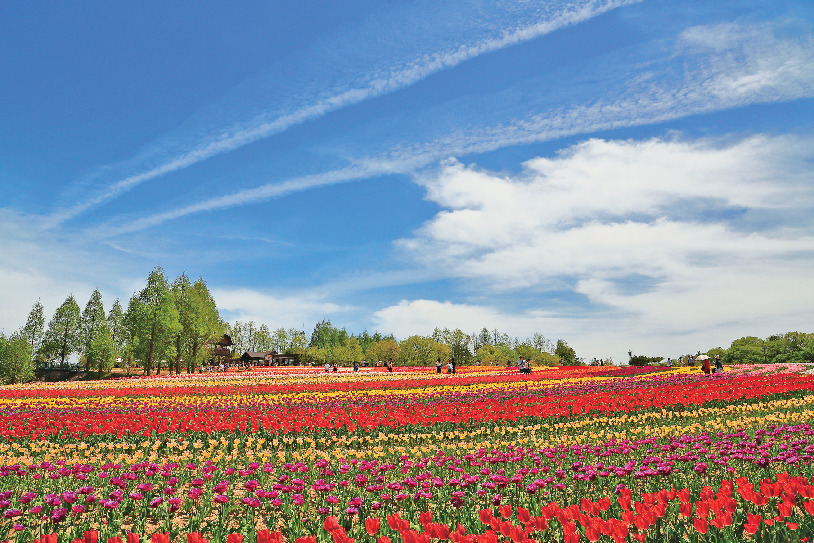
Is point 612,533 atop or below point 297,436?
atop

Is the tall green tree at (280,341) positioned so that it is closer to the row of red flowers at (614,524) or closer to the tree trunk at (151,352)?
the tree trunk at (151,352)

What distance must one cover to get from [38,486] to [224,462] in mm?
2327

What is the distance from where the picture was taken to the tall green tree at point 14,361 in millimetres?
46469

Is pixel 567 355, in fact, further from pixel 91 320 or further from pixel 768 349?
pixel 91 320

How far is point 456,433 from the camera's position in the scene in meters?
9.99

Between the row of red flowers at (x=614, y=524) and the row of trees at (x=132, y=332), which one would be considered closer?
the row of red flowers at (x=614, y=524)

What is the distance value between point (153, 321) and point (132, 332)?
3.31 metres

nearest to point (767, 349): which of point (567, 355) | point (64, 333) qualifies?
point (567, 355)

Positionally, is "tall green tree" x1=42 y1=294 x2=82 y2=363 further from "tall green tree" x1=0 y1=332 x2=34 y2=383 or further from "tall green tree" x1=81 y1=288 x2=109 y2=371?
"tall green tree" x1=0 y1=332 x2=34 y2=383

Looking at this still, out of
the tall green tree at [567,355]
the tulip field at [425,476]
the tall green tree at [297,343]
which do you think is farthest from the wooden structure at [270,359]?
the tulip field at [425,476]

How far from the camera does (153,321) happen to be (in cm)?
4741

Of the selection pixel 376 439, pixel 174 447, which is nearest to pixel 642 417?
pixel 376 439

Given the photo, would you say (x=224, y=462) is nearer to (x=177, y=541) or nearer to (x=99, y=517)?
(x=99, y=517)

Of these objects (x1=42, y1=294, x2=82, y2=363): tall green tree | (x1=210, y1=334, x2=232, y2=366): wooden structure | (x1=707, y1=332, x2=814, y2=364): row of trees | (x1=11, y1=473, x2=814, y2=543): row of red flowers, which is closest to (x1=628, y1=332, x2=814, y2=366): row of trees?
(x1=707, y1=332, x2=814, y2=364): row of trees
